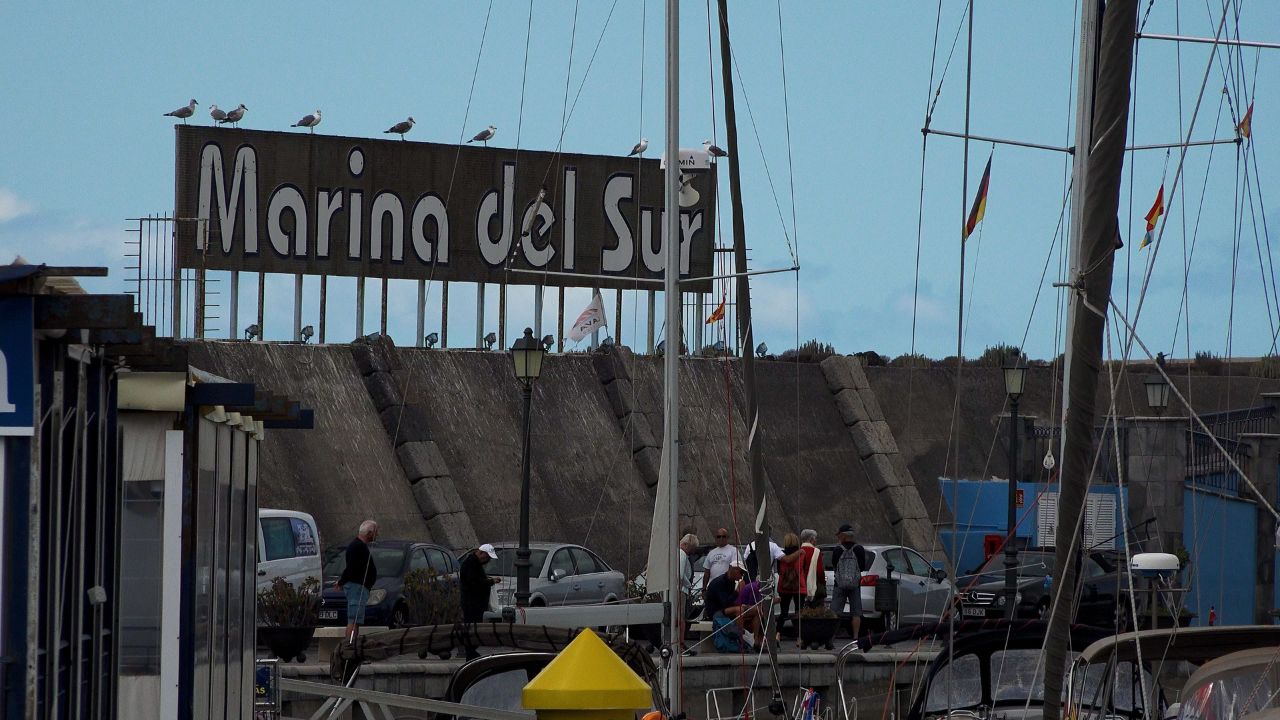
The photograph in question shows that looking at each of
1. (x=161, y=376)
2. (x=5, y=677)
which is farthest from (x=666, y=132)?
(x=5, y=677)

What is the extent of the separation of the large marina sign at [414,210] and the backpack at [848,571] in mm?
13867

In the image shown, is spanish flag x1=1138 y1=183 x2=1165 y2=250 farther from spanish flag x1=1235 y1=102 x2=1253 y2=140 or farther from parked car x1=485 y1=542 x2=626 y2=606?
parked car x1=485 y1=542 x2=626 y2=606

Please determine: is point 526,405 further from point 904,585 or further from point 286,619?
point 904,585

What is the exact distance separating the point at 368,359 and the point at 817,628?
17.8 metres

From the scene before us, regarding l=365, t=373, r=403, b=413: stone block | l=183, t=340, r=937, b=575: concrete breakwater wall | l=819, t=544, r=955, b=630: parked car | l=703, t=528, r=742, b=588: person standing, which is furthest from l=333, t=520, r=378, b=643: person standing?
l=365, t=373, r=403, b=413: stone block

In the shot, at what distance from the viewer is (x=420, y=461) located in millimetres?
33312

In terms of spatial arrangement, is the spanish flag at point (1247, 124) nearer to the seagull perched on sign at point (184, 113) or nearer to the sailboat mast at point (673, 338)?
the sailboat mast at point (673, 338)

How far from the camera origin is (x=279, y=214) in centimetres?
3578

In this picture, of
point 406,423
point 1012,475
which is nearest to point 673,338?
point 1012,475

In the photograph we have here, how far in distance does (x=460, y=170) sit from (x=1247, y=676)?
29482mm

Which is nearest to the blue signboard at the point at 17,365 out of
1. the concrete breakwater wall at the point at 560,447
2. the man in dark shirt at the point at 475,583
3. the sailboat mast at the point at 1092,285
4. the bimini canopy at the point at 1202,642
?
the sailboat mast at the point at 1092,285

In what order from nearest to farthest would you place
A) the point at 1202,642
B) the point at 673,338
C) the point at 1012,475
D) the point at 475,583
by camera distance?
the point at 1202,642 < the point at 673,338 < the point at 475,583 < the point at 1012,475

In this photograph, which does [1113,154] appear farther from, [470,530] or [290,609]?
Answer: [470,530]

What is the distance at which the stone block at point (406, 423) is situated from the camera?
33875 millimetres
